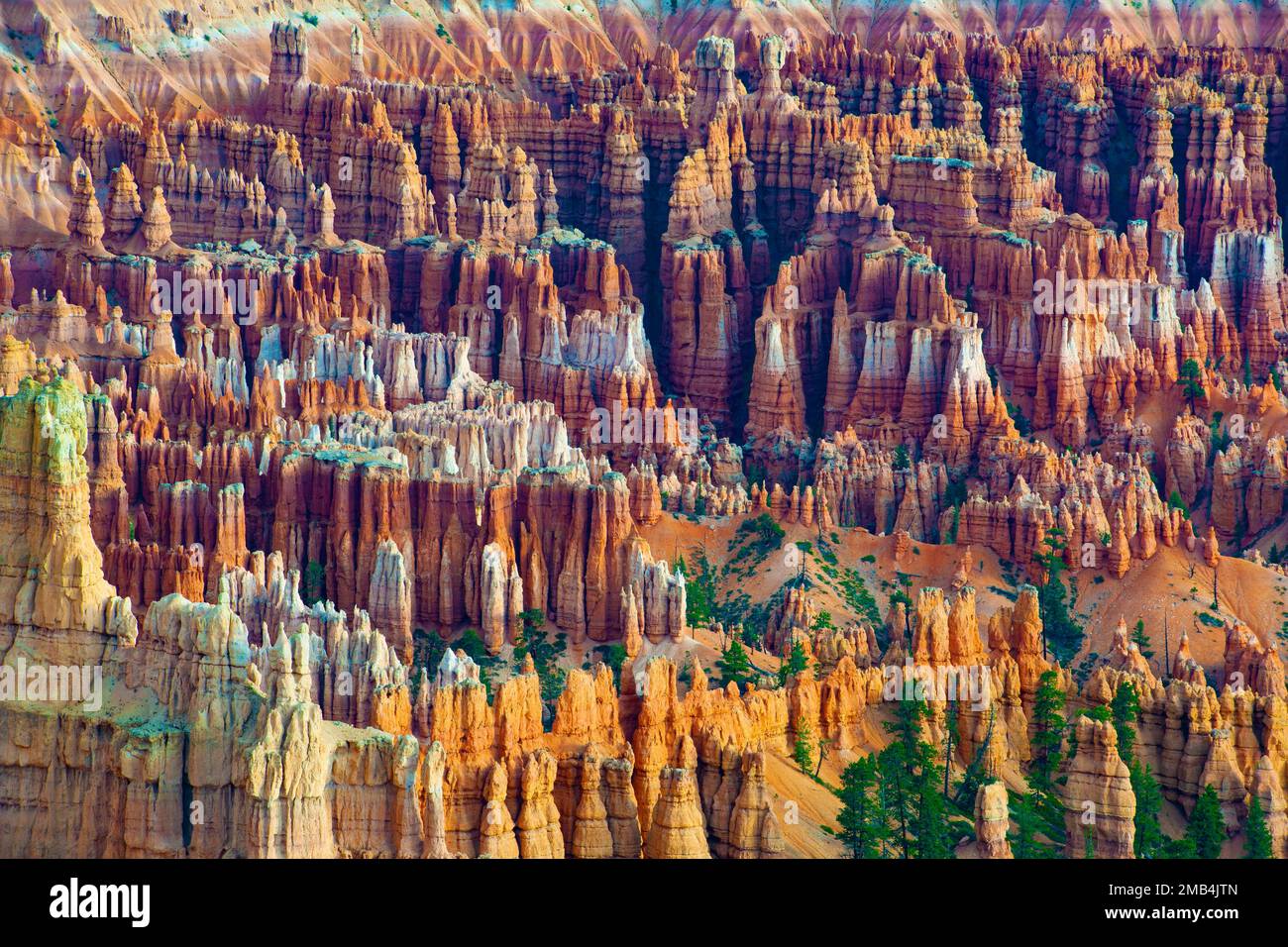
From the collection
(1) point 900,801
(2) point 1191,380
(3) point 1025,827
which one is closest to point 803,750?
(1) point 900,801

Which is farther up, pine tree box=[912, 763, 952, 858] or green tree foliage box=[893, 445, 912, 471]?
green tree foliage box=[893, 445, 912, 471]

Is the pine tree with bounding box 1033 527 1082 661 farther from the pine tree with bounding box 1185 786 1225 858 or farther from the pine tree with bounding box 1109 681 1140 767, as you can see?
the pine tree with bounding box 1185 786 1225 858

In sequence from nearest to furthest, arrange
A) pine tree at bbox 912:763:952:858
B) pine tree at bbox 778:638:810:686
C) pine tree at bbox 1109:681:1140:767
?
pine tree at bbox 912:763:952:858
pine tree at bbox 1109:681:1140:767
pine tree at bbox 778:638:810:686

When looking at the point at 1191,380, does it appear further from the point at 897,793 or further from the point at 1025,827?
the point at 897,793

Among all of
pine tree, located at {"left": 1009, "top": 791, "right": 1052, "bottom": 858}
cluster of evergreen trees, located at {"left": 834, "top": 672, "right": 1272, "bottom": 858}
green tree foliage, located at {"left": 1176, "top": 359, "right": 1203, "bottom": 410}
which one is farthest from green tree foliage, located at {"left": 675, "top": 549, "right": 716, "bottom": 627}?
green tree foliage, located at {"left": 1176, "top": 359, "right": 1203, "bottom": 410}

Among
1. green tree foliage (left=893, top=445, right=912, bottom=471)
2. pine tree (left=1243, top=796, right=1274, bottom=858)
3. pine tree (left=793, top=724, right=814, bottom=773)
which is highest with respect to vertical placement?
green tree foliage (left=893, top=445, right=912, bottom=471)
